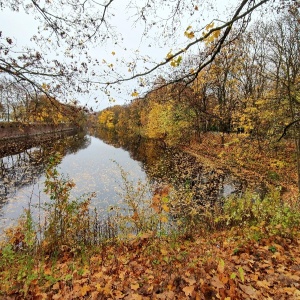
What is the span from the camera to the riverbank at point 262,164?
39.2 feet

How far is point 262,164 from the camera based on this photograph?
15312 millimetres

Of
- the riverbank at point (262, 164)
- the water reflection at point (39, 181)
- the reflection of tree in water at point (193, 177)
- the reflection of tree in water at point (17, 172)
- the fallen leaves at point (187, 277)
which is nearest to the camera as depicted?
the fallen leaves at point (187, 277)

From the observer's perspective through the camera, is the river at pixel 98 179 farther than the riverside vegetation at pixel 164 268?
Yes

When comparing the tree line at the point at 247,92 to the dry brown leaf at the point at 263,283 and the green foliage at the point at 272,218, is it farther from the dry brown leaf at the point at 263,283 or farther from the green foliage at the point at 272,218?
the dry brown leaf at the point at 263,283

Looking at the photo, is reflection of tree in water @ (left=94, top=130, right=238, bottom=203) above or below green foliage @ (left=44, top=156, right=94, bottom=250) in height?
below

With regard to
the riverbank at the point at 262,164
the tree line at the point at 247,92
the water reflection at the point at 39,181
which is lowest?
the water reflection at the point at 39,181

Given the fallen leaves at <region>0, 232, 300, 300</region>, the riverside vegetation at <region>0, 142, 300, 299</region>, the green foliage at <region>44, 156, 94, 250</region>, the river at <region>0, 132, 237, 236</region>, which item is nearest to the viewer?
the fallen leaves at <region>0, 232, 300, 300</region>

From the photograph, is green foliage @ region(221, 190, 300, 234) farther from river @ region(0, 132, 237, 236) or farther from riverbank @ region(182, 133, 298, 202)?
river @ region(0, 132, 237, 236)

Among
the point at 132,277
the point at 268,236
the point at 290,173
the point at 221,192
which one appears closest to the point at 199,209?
the point at 221,192

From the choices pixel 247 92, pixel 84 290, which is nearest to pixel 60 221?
pixel 84 290

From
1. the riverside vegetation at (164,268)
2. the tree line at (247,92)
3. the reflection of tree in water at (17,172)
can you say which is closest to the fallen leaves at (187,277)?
the riverside vegetation at (164,268)

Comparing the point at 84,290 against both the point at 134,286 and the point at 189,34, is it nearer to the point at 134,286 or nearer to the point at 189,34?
the point at 134,286

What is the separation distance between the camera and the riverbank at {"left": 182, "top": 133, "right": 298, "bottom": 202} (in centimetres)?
1194

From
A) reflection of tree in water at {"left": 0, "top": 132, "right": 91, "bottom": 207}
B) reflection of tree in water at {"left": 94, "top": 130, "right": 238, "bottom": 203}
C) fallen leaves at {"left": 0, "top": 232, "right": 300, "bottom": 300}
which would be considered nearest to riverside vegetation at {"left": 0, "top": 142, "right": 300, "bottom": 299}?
fallen leaves at {"left": 0, "top": 232, "right": 300, "bottom": 300}
